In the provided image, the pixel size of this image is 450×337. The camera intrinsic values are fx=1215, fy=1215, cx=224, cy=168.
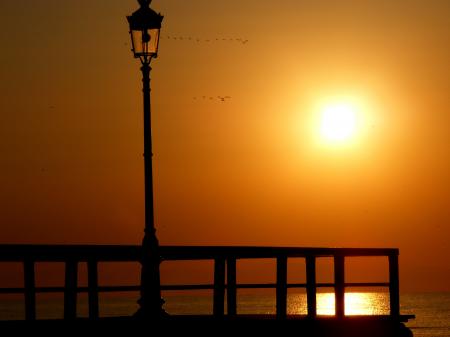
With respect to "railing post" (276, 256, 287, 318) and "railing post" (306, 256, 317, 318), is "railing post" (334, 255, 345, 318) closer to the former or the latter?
"railing post" (306, 256, 317, 318)

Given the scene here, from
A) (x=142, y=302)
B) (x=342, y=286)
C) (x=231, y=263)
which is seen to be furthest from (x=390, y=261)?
(x=142, y=302)

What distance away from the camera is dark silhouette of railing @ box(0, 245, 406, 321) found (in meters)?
20.3

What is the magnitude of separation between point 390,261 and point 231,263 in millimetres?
2994

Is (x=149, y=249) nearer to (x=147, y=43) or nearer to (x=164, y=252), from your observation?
(x=164, y=252)

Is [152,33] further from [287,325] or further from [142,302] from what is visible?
[287,325]

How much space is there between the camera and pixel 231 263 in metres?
22.2

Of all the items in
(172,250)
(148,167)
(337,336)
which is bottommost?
(337,336)

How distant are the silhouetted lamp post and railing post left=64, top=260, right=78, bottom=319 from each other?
153 centimetres

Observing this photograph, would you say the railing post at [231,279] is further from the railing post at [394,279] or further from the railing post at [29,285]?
the railing post at [29,285]

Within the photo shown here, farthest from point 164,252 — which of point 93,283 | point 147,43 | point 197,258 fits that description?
point 147,43

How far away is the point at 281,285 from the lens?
22.4 meters

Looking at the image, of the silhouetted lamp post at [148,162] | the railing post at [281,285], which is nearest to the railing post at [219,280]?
the railing post at [281,285]

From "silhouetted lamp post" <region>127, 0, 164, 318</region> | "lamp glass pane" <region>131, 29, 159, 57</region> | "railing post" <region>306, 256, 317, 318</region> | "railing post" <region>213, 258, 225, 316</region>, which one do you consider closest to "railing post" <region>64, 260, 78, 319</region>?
"silhouetted lamp post" <region>127, 0, 164, 318</region>

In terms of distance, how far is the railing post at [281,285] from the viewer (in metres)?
22.3
